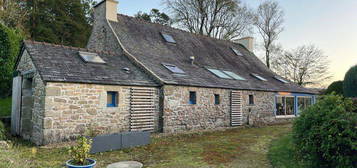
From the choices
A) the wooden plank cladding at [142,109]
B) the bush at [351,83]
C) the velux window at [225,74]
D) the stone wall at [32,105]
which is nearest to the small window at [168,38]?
the velux window at [225,74]

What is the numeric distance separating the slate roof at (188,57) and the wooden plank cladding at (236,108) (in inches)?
18.4

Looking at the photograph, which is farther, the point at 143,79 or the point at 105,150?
the point at 143,79

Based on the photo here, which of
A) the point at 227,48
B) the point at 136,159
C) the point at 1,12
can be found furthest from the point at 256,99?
the point at 1,12

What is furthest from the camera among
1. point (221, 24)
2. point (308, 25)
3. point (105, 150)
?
point (221, 24)

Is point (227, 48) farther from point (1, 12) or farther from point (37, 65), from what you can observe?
point (1, 12)

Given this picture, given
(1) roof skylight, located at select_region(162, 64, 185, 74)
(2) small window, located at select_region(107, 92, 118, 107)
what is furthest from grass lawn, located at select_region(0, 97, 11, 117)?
(1) roof skylight, located at select_region(162, 64, 185, 74)

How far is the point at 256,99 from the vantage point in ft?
47.3

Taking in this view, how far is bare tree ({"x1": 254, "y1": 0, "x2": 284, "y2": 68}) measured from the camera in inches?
1085

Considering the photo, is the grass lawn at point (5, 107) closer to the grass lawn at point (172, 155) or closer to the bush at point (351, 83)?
the grass lawn at point (172, 155)

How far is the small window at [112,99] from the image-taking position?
31.1 feet

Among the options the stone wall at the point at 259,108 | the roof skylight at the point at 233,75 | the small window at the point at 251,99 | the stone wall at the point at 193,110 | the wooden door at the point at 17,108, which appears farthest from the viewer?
the roof skylight at the point at 233,75

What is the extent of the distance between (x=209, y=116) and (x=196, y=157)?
576cm

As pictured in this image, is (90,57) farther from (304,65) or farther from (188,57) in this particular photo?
(304,65)

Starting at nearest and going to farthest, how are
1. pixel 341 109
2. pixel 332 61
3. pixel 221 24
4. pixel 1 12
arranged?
pixel 341 109 < pixel 1 12 < pixel 221 24 < pixel 332 61
